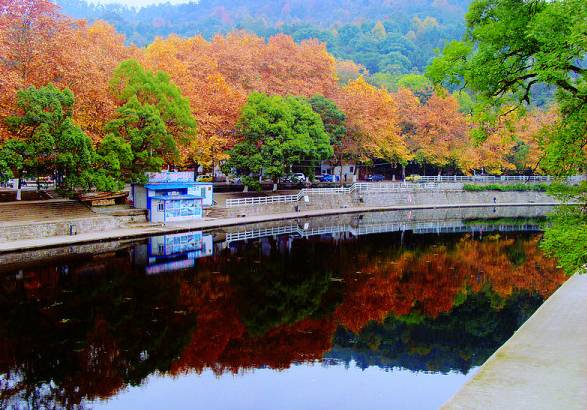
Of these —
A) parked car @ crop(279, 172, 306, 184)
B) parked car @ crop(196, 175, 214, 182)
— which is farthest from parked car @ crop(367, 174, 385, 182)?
parked car @ crop(196, 175, 214, 182)

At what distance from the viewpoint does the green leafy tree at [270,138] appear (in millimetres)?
47000

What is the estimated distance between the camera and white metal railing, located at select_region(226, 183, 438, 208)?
4541 centimetres

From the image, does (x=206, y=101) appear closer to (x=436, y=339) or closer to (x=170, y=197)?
(x=170, y=197)

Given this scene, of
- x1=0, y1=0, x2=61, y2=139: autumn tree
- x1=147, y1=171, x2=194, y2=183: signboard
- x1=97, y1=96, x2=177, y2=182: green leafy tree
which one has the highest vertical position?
x1=0, y1=0, x2=61, y2=139: autumn tree

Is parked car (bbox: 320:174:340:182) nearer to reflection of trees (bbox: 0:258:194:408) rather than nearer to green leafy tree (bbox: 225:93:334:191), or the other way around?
green leafy tree (bbox: 225:93:334:191)

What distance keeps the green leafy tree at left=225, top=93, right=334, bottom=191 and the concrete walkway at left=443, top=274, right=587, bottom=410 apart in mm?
32428

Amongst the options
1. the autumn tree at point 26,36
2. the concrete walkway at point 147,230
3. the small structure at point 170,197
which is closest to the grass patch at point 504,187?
the concrete walkway at point 147,230

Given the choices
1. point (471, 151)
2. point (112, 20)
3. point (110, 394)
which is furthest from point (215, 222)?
point (112, 20)

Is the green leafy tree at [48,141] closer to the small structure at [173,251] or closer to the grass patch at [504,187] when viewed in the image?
the small structure at [173,251]

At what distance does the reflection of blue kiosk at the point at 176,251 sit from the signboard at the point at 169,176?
5.72 meters

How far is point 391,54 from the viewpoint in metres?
132

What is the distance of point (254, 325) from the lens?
18.2 metres

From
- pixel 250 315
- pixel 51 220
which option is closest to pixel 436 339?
pixel 250 315

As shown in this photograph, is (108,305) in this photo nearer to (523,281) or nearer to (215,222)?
(523,281)
